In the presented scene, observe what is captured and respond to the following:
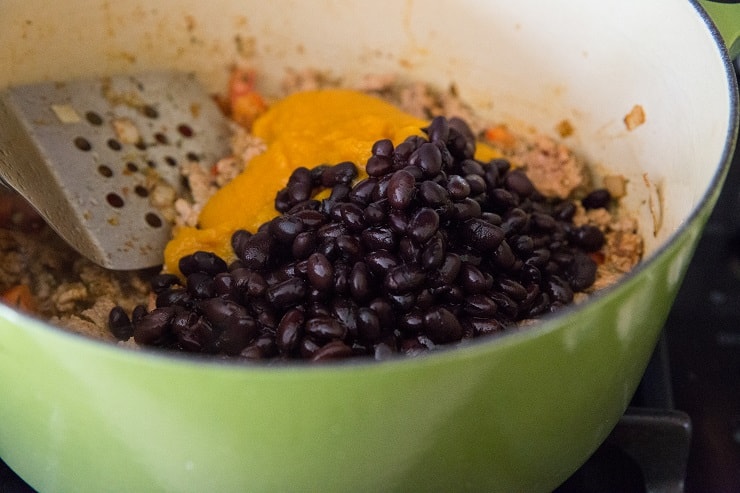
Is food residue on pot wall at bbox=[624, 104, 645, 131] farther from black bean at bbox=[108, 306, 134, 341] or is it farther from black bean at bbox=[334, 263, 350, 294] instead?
black bean at bbox=[108, 306, 134, 341]

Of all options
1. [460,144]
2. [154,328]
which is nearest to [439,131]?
[460,144]

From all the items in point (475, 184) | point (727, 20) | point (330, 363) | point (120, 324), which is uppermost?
point (727, 20)

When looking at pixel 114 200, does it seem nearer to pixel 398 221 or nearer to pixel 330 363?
pixel 398 221

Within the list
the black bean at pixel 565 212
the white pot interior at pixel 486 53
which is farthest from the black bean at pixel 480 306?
A: the black bean at pixel 565 212

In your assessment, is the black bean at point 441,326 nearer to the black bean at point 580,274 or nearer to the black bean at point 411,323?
the black bean at point 411,323

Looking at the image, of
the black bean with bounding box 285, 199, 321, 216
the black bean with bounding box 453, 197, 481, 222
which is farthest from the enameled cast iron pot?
the black bean with bounding box 285, 199, 321, 216

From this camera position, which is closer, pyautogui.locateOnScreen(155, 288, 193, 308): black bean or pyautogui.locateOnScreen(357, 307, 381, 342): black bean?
pyautogui.locateOnScreen(357, 307, 381, 342): black bean
